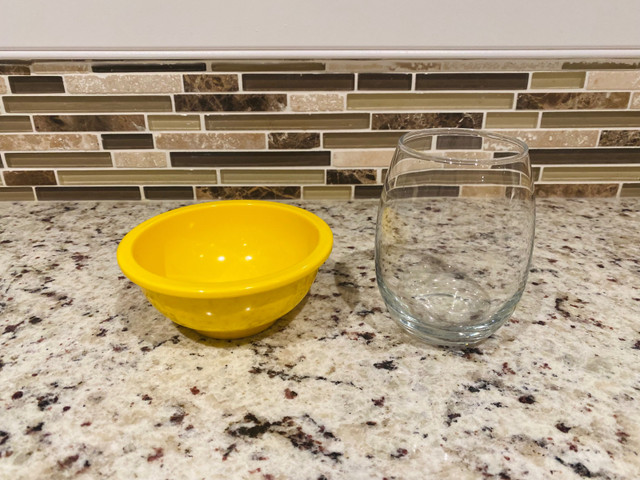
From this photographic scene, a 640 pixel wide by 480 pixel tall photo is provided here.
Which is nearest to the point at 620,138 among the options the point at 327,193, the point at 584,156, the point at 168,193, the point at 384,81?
the point at 584,156

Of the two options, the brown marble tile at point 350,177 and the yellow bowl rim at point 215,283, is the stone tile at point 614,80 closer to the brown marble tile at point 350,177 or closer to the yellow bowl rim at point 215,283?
the brown marble tile at point 350,177

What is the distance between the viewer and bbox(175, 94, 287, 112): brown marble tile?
1033 millimetres

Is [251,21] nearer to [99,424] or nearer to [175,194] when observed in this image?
[175,194]

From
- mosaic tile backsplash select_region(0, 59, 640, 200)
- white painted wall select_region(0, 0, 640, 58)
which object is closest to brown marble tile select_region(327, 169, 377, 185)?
mosaic tile backsplash select_region(0, 59, 640, 200)

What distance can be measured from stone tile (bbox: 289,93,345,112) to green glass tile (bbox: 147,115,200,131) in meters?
0.20

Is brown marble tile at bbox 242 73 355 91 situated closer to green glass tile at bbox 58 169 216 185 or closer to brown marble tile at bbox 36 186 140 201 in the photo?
green glass tile at bbox 58 169 216 185


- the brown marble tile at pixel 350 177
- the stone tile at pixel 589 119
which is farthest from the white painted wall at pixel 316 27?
the brown marble tile at pixel 350 177

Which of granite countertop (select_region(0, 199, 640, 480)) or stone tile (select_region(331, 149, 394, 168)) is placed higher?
stone tile (select_region(331, 149, 394, 168))

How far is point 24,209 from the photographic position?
1.10 meters

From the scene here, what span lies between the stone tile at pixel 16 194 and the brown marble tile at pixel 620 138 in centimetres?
121

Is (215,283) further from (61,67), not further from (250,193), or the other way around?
(61,67)

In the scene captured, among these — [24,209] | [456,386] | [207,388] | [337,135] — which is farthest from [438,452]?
[24,209]

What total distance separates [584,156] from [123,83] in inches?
37.4

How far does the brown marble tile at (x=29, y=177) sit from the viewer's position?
1105mm
